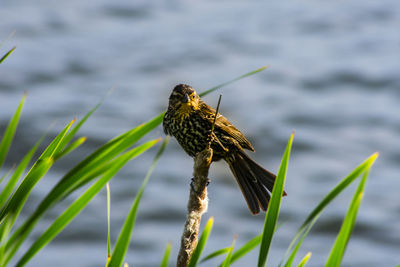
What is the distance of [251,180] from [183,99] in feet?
1.62

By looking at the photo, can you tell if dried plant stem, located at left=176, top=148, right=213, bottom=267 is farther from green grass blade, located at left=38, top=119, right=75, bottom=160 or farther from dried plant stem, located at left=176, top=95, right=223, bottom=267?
green grass blade, located at left=38, top=119, right=75, bottom=160

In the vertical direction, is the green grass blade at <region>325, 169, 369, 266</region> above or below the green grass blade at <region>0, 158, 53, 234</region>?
below

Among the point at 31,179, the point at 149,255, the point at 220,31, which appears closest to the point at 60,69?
the point at 220,31

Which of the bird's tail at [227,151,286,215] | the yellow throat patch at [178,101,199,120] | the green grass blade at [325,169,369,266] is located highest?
the yellow throat patch at [178,101,199,120]

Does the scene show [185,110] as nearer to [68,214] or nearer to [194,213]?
[194,213]

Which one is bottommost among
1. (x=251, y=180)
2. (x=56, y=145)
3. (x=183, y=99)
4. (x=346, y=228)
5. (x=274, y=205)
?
(x=346, y=228)

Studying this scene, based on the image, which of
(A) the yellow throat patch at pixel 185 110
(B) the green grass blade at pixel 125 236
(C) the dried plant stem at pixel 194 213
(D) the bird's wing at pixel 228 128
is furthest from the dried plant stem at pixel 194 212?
(A) the yellow throat patch at pixel 185 110

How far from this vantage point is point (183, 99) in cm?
335

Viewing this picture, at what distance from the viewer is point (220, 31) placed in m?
12.3

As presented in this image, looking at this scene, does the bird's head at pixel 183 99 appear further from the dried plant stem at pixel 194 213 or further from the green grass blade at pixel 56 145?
the green grass blade at pixel 56 145

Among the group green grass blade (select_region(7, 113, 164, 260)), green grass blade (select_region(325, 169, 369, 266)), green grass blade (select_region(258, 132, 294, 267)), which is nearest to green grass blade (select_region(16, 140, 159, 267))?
green grass blade (select_region(7, 113, 164, 260))

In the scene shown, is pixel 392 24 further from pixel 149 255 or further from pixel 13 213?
pixel 13 213

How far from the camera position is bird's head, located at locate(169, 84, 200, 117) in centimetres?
335

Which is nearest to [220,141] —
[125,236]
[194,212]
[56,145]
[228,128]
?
[228,128]
